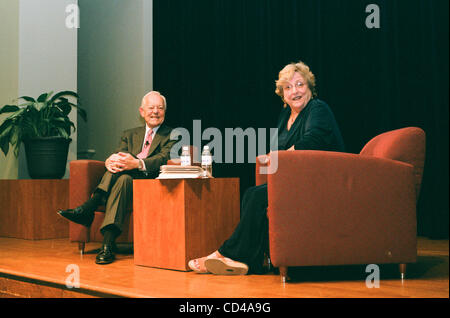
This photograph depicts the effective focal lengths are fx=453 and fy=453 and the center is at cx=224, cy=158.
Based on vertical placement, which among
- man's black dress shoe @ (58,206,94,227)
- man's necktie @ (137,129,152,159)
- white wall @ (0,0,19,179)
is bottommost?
man's black dress shoe @ (58,206,94,227)

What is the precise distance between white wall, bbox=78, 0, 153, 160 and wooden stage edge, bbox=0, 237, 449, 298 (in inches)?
108

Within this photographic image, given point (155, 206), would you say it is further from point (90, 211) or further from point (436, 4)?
point (436, 4)

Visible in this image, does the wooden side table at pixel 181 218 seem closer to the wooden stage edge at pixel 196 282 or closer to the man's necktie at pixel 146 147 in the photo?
the wooden stage edge at pixel 196 282

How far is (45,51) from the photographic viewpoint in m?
4.23

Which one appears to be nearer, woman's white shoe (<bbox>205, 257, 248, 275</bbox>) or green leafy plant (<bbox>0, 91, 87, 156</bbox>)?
woman's white shoe (<bbox>205, 257, 248, 275</bbox>)

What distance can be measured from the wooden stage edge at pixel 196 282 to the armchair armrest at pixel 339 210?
12 centimetres

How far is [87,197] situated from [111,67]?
2781 millimetres

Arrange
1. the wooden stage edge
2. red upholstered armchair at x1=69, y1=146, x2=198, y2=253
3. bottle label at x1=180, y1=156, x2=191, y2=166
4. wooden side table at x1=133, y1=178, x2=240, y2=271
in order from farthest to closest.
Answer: red upholstered armchair at x1=69, y1=146, x2=198, y2=253 < bottle label at x1=180, y1=156, x2=191, y2=166 < wooden side table at x1=133, y1=178, x2=240, y2=271 < the wooden stage edge

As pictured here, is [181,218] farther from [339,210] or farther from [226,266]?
[339,210]

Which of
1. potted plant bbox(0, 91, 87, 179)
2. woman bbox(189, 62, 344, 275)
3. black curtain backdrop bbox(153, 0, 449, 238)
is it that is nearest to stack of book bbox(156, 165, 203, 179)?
woman bbox(189, 62, 344, 275)

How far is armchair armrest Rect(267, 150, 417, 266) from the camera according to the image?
188 centimetres

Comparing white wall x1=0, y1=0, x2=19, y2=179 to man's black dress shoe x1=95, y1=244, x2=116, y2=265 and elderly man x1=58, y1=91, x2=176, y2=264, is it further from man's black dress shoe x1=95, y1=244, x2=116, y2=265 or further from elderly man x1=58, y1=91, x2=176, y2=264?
man's black dress shoe x1=95, y1=244, x2=116, y2=265

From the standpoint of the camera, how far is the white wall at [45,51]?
13.4 feet
